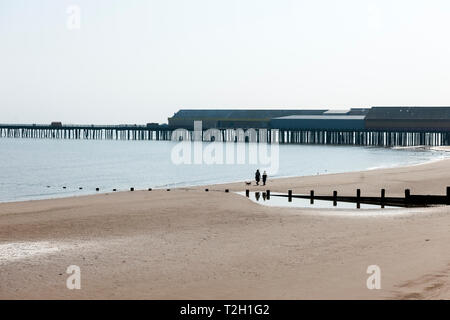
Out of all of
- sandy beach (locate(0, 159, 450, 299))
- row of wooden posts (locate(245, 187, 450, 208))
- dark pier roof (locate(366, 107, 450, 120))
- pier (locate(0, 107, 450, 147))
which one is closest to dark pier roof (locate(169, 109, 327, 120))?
pier (locate(0, 107, 450, 147))

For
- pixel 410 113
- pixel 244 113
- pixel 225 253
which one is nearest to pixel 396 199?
pixel 225 253

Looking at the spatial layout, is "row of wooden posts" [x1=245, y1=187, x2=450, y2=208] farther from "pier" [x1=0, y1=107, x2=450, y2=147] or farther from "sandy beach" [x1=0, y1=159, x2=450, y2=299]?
"pier" [x1=0, y1=107, x2=450, y2=147]

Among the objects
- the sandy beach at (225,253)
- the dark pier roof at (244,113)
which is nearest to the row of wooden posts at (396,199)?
the sandy beach at (225,253)

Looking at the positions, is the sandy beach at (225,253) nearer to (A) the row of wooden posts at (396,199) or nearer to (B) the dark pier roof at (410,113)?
(A) the row of wooden posts at (396,199)

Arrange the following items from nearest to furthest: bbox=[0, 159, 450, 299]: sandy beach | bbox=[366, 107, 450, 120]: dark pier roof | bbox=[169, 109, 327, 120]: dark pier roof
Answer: bbox=[0, 159, 450, 299]: sandy beach < bbox=[366, 107, 450, 120]: dark pier roof < bbox=[169, 109, 327, 120]: dark pier roof

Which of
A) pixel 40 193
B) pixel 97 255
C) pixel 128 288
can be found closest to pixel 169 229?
pixel 97 255

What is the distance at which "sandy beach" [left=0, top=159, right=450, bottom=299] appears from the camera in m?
10.3

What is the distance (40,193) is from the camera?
39.8m

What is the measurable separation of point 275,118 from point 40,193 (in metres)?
116

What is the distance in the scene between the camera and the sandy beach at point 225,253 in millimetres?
10266

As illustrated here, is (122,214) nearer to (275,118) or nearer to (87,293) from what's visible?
(87,293)

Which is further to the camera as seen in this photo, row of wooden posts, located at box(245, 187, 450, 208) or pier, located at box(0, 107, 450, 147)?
pier, located at box(0, 107, 450, 147)

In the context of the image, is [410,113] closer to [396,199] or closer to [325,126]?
[325,126]

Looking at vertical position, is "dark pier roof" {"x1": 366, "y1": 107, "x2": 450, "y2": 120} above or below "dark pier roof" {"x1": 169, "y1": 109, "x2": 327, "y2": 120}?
below
